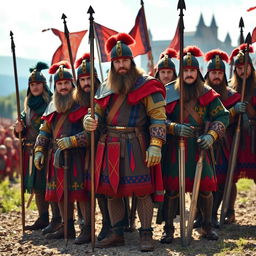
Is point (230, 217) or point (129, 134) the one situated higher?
point (129, 134)

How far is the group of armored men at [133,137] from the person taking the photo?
214 inches

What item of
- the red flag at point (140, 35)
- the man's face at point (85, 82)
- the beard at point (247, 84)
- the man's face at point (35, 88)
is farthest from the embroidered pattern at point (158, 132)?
the red flag at point (140, 35)

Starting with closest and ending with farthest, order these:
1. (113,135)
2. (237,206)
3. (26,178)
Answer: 1. (113,135)
2. (26,178)
3. (237,206)

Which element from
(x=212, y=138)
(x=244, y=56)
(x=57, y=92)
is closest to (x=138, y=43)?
(x=244, y=56)

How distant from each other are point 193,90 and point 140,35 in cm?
321

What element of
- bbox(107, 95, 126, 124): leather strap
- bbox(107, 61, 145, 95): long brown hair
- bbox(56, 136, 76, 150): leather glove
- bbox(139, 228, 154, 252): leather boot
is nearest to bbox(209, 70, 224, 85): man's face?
bbox(107, 61, 145, 95): long brown hair

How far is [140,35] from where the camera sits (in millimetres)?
8758

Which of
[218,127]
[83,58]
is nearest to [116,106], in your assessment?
[83,58]

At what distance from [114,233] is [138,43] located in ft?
13.4

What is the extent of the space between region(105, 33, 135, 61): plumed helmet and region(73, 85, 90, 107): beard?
2.19ft

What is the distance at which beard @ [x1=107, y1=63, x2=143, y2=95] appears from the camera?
5453 millimetres

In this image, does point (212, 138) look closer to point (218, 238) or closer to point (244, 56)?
point (218, 238)

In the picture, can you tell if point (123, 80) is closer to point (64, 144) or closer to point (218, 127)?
point (64, 144)

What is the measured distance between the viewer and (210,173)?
5.75 m
